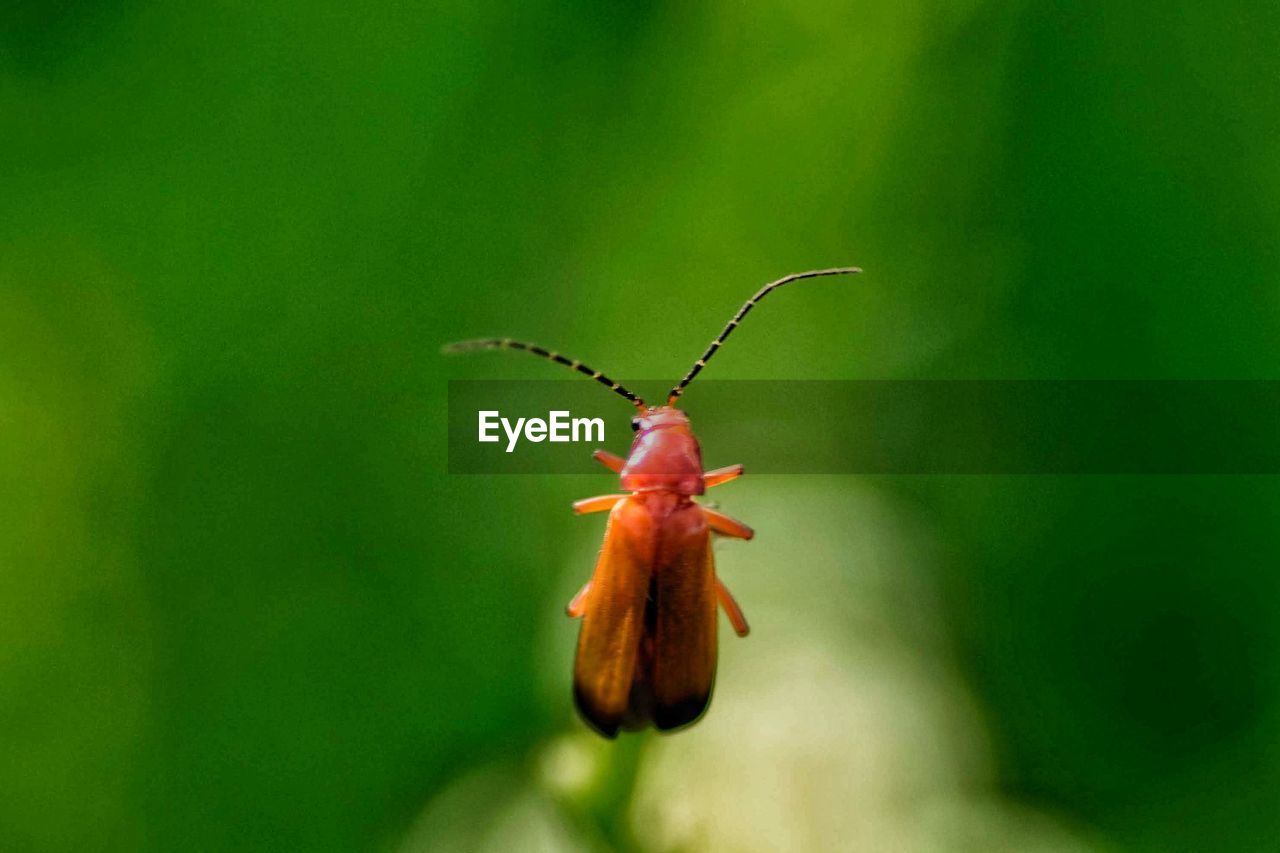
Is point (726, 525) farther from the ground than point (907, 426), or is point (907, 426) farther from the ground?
point (907, 426)

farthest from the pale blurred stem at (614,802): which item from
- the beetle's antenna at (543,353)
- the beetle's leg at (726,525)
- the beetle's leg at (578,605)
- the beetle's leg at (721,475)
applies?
the beetle's antenna at (543,353)

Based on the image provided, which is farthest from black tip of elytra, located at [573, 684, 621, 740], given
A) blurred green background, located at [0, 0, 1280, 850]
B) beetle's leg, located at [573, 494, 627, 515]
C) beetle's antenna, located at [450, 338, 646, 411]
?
beetle's antenna, located at [450, 338, 646, 411]

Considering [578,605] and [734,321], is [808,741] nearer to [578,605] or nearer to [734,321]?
[578,605]

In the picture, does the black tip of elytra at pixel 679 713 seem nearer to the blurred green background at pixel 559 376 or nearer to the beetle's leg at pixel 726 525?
the blurred green background at pixel 559 376

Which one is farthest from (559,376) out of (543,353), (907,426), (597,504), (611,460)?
(907,426)

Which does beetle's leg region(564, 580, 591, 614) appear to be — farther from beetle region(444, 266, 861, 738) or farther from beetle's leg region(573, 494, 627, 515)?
beetle's leg region(573, 494, 627, 515)
